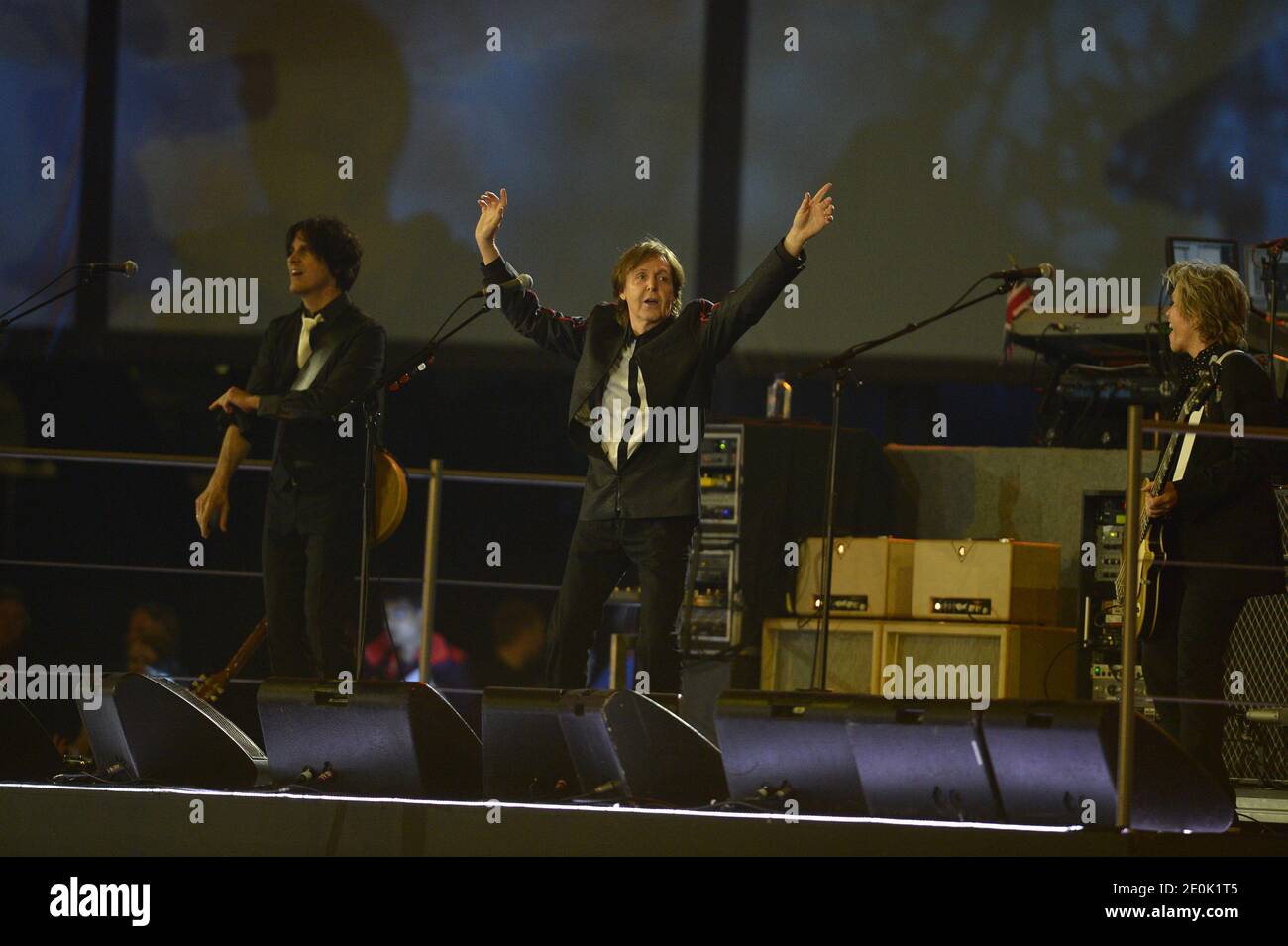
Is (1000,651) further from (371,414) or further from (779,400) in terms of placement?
(371,414)

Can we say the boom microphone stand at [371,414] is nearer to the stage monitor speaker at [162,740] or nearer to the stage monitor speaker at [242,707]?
the stage monitor speaker at [162,740]

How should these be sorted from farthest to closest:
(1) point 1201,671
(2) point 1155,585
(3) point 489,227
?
(3) point 489,227
(2) point 1155,585
(1) point 1201,671

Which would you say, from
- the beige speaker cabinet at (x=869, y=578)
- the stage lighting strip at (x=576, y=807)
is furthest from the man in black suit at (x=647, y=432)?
the beige speaker cabinet at (x=869, y=578)

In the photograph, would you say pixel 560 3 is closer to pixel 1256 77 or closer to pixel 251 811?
pixel 1256 77

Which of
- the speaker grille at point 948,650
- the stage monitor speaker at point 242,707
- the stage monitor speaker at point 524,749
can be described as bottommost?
the stage monitor speaker at point 242,707

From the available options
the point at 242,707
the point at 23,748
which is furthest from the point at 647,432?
the point at 242,707

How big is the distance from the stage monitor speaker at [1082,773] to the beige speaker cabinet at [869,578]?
224 centimetres

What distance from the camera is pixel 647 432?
3.81 m

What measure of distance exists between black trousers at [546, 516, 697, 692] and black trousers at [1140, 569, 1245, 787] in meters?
1.03

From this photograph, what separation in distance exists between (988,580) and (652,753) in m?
2.02

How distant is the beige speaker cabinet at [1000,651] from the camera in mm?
5188

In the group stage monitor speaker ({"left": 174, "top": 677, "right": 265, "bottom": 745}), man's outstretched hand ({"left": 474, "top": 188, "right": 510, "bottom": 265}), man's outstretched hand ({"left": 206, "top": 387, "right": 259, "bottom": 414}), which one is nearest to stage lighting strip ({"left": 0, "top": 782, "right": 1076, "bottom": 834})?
man's outstretched hand ({"left": 206, "top": 387, "right": 259, "bottom": 414})
